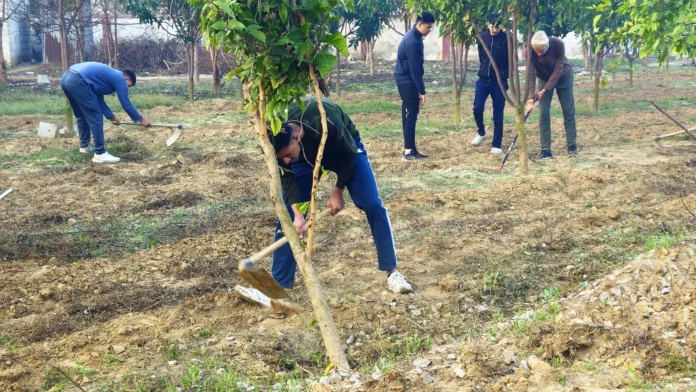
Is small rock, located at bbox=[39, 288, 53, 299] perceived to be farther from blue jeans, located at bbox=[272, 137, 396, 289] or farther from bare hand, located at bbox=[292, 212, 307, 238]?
bare hand, located at bbox=[292, 212, 307, 238]

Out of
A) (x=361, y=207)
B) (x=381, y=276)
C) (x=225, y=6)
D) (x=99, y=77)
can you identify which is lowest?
(x=381, y=276)

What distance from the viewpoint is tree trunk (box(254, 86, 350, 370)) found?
3.47 meters

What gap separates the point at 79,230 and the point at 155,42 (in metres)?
21.6

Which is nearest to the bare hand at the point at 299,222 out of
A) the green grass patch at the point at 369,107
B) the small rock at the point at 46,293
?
the small rock at the point at 46,293

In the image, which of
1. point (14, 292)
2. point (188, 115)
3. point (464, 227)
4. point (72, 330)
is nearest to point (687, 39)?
point (464, 227)

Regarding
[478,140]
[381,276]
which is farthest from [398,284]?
[478,140]

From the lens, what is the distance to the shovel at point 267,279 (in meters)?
3.67

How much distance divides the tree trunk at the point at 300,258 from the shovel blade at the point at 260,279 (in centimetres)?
26

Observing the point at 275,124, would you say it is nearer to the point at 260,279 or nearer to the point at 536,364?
the point at 260,279

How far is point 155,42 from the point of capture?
2653 cm

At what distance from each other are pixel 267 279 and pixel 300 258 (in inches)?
13.4

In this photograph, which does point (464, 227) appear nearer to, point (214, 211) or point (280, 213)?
point (214, 211)

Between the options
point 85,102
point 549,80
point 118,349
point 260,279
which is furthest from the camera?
point 85,102

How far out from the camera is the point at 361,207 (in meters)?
4.51
